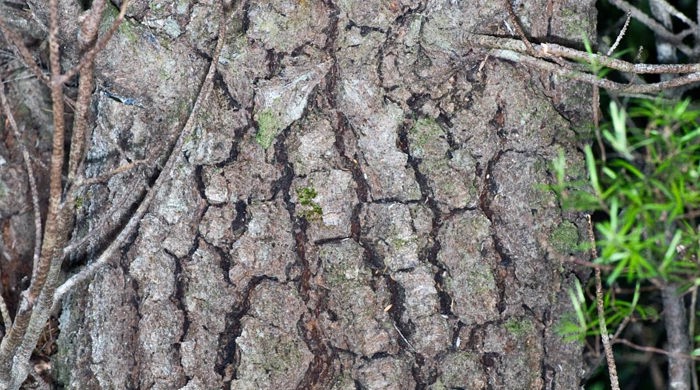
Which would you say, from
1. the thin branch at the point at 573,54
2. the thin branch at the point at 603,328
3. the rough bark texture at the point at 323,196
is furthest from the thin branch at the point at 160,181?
the thin branch at the point at 603,328

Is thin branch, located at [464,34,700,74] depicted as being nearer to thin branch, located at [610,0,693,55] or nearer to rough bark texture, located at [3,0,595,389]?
rough bark texture, located at [3,0,595,389]

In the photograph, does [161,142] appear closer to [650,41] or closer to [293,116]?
[293,116]

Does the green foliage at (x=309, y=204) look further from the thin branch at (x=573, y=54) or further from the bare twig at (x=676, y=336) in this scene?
the bare twig at (x=676, y=336)

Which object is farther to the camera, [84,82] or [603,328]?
[603,328]

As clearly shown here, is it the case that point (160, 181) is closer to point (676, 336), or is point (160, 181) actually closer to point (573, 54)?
point (573, 54)

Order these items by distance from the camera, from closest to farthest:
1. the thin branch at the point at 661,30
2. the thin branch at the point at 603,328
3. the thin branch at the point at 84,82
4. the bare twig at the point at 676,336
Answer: the thin branch at the point at 84,82, the thin branch at the point at 603,328, the bare twig at the point at 676,336, the thin branch at the point at 661,30

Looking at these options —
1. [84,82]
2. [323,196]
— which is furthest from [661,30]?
[84,82]

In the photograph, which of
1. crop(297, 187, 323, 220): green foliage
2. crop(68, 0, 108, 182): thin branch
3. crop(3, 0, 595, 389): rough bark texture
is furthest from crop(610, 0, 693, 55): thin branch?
crop(68, 0, 108, 182): thin branch

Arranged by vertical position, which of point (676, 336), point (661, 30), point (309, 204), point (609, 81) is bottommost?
point (676, 336)

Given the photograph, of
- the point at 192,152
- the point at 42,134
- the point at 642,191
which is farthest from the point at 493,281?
the point at 42,134
